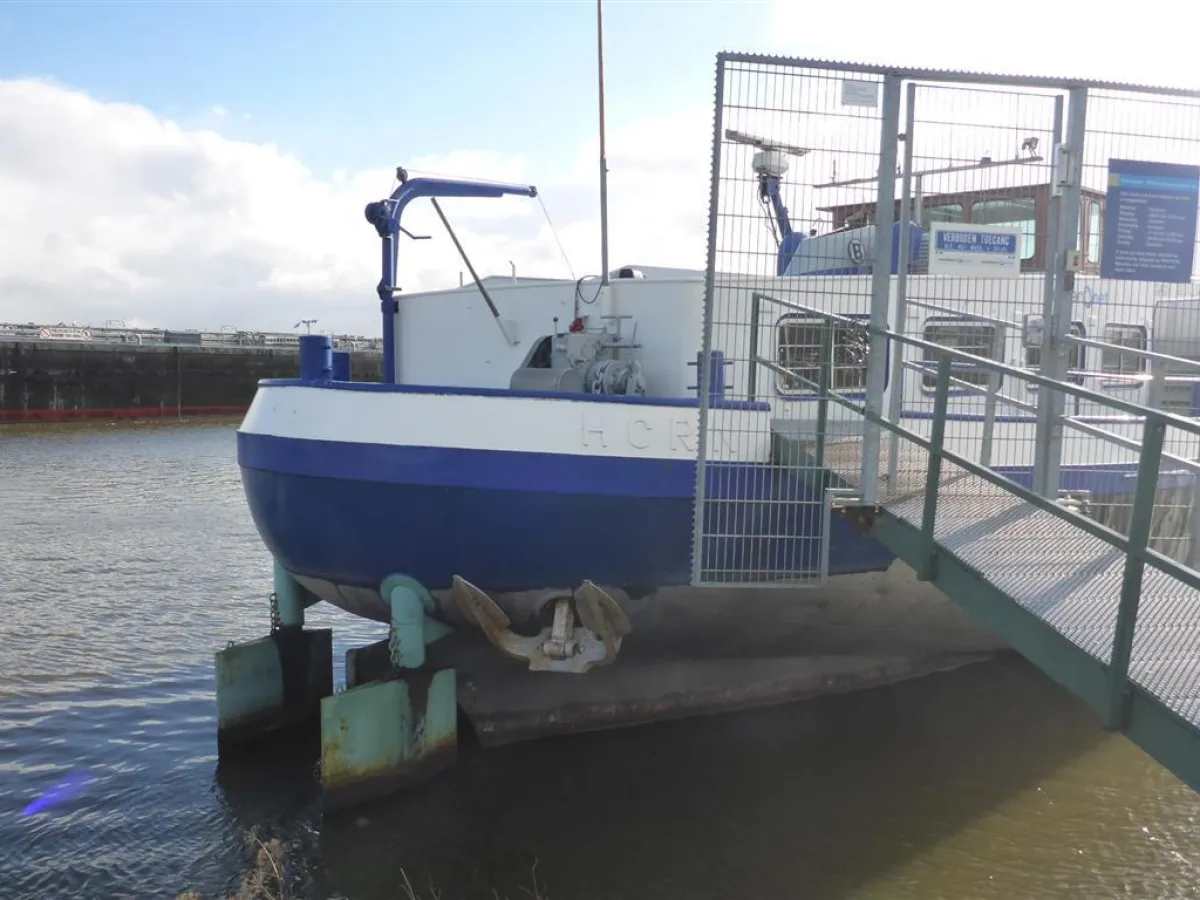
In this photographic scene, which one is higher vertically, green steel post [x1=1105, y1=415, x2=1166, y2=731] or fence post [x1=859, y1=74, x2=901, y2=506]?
fence post [x1=859, y1=74, x2=901, y2=506]

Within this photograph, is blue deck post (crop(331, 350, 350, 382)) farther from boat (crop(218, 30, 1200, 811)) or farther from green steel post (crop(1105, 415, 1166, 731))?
green steel post (crop(1105, 415, 1166, 731))

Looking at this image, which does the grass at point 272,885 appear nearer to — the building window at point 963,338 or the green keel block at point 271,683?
the green keel block at point 271,683

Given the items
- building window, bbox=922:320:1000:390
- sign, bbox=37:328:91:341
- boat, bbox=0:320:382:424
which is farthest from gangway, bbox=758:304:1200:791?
sign, bbox=37:328:91:341

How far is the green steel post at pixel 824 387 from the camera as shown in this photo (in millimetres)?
5742

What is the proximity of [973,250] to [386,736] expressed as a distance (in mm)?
5139

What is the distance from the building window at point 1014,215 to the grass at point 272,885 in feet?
18.8

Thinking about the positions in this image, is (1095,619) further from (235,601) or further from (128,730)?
(235,601)

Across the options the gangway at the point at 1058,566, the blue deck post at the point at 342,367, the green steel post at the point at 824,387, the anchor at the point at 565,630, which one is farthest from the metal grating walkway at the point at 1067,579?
the blue deck post at the point at 342,367

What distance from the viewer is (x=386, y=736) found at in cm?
667

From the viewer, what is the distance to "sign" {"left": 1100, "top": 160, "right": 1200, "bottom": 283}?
5539 mm

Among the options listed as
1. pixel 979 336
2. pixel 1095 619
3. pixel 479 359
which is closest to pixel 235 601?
pixel 479 359

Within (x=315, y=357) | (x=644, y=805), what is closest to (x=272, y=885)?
(x=644, y=805)

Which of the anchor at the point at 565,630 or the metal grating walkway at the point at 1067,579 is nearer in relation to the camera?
the metal grating walkway at the point at 1067,579

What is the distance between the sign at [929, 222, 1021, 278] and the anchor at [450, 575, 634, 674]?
3.11 metres
